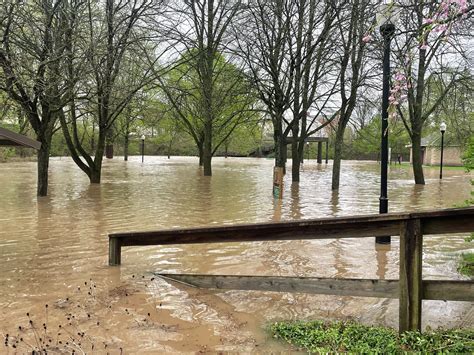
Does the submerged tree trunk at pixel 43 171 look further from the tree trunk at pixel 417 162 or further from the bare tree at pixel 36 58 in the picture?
the tree trunk at pixel 417 162

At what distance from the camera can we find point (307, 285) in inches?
158

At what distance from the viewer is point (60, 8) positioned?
10.5 metres

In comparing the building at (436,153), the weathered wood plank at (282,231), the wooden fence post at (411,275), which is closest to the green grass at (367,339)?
the wooden fence post at (411,275)

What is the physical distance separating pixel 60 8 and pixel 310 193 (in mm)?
10373

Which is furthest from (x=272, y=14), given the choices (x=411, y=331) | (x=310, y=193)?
(x=411, y=331)

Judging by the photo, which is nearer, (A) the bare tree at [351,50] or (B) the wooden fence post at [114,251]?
(B) the wooden fence post at [114,251]

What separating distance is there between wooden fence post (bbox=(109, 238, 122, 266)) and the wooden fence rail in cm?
136

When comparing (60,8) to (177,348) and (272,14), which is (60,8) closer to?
(272,14)

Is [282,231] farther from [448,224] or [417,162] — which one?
[417,162]

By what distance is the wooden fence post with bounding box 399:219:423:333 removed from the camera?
3.22 meters

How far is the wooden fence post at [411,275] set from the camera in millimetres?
3221

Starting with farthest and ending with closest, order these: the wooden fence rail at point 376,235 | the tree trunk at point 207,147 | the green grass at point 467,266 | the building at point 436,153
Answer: the building at point 436,153 → the tree trunk at point 207,147 → the green grass at point 467,266 → the wooden fence rail at point 376,235

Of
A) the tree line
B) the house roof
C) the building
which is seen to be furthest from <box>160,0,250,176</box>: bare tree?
the building

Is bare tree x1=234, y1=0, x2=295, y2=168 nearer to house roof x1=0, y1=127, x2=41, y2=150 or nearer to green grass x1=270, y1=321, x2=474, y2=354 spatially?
house roof x1=0, y1=127, x2=41, y2=150
